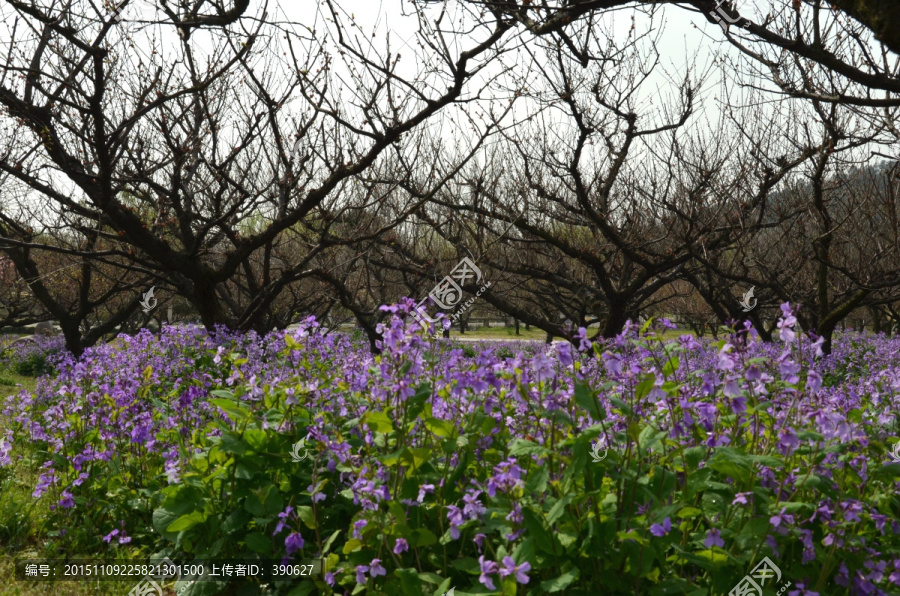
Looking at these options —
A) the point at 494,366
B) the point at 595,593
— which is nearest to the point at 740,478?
the point at 595,593

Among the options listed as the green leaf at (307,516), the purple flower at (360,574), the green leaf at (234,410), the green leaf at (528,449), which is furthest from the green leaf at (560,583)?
the green leaf at (234,410)

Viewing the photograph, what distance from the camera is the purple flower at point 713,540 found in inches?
79.2

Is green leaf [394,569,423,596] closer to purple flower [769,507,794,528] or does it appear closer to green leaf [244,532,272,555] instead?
green leaf [244,532,272,555]

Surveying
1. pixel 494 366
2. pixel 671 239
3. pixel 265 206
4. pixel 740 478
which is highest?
pixel 265 206

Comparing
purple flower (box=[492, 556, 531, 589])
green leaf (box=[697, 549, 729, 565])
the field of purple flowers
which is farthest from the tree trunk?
purple flower (box=[492, 556, 531, 589])

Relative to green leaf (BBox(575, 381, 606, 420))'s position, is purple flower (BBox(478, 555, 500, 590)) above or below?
below

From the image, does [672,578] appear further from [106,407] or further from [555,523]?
[106,407]

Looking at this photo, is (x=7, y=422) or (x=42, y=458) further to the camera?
(x=7, y=422)

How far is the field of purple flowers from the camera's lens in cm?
213

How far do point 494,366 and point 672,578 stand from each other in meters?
0.93

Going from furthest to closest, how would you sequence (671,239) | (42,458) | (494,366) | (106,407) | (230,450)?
(671,239), (42,458), (106,407), (230,450), (494,366)

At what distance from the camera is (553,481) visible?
2174 millimetres

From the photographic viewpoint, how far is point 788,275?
11.9 m

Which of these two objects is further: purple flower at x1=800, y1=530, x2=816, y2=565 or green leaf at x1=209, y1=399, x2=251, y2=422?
green leaf at x1=209, y1=399, x2=251, y2=422
